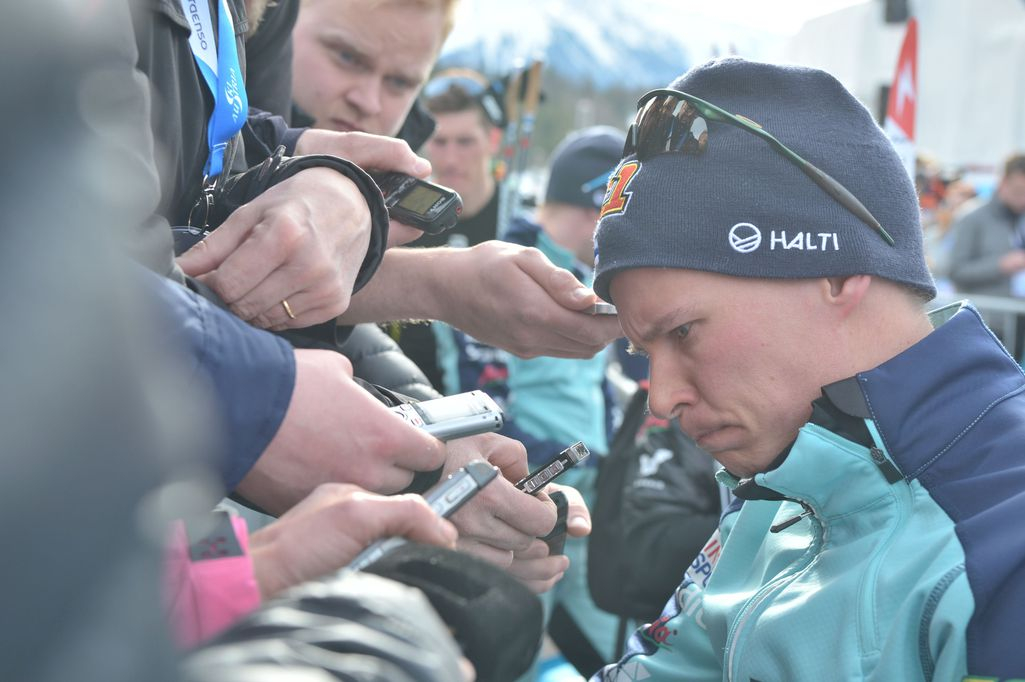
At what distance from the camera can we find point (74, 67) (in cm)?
63

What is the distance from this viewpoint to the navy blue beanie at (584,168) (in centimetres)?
446

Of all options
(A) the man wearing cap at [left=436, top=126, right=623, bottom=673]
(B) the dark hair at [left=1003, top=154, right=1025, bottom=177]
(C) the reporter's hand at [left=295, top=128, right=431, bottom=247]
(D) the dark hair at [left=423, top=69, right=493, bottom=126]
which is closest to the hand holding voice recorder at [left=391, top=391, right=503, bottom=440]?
(C) the reporter's hand at [left=295, top=128, right=431, bottom=247]

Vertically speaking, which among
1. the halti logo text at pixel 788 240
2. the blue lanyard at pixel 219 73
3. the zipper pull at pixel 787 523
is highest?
the blue lanyard at pixel 219 73

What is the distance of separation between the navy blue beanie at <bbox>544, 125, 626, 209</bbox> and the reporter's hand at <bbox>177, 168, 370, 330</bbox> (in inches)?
121

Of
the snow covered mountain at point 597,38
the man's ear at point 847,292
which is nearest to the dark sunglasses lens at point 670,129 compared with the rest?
the man's ear at point 847,292

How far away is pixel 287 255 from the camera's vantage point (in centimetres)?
131

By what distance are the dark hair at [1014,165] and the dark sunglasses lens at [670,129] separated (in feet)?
21.7

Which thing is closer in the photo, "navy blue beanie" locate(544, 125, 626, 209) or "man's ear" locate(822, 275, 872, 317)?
"man's ear" locate(822, 275, 872, 317)

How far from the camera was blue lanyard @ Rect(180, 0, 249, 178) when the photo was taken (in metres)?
1.41

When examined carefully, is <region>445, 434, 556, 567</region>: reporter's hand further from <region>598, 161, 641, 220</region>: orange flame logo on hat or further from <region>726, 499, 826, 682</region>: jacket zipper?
<region>598, 161, 641, 220</region>: orange flame logo on hat

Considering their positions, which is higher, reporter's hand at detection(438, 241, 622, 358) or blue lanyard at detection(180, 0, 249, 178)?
blue lanyard at detection(180, 0, 249, 178)

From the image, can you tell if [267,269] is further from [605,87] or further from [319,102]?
[605,87]

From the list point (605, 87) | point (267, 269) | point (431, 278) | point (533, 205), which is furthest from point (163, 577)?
point (605, 87)

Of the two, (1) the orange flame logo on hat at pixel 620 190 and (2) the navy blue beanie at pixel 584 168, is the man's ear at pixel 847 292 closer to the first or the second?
(1) the orange flame logo on hat at pixel 620 190
